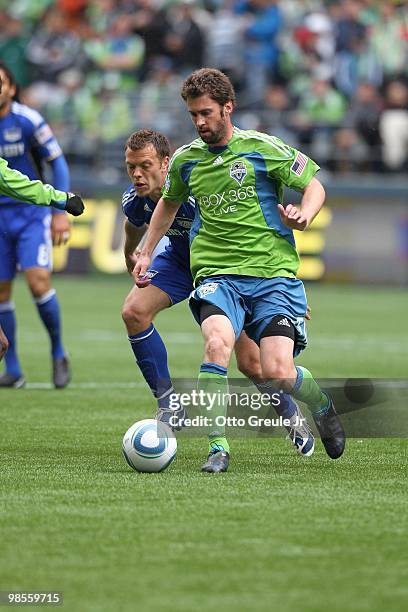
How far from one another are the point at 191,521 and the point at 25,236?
5.52 meters

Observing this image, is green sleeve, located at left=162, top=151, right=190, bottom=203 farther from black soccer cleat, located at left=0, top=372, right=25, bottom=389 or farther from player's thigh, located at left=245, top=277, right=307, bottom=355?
black soccer cleat, located at left=0, top=372, right=25, bottom=389

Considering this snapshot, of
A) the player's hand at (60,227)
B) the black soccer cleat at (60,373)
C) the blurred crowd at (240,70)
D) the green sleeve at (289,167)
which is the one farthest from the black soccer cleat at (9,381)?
the blurred crowd at (240,70)

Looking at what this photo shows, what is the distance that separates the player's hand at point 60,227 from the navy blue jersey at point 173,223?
2.32 metres

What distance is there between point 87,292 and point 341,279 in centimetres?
378

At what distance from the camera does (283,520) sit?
5145mm

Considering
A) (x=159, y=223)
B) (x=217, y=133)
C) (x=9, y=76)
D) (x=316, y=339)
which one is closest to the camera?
(x=217, y=133)

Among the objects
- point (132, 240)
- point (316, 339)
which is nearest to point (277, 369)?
point (132, 240)

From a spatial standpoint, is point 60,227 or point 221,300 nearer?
point 221,300

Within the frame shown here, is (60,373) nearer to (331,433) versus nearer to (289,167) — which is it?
(331,433)

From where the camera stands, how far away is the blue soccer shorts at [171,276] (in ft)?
25.3

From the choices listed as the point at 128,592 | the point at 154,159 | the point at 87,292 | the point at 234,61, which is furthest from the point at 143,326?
the point at 234,61

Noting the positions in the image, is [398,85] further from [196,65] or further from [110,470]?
[110,470]

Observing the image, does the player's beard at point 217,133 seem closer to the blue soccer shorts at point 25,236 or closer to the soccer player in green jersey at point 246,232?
the soccer player in green jersey at point 246,232

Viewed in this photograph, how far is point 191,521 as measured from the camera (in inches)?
202
